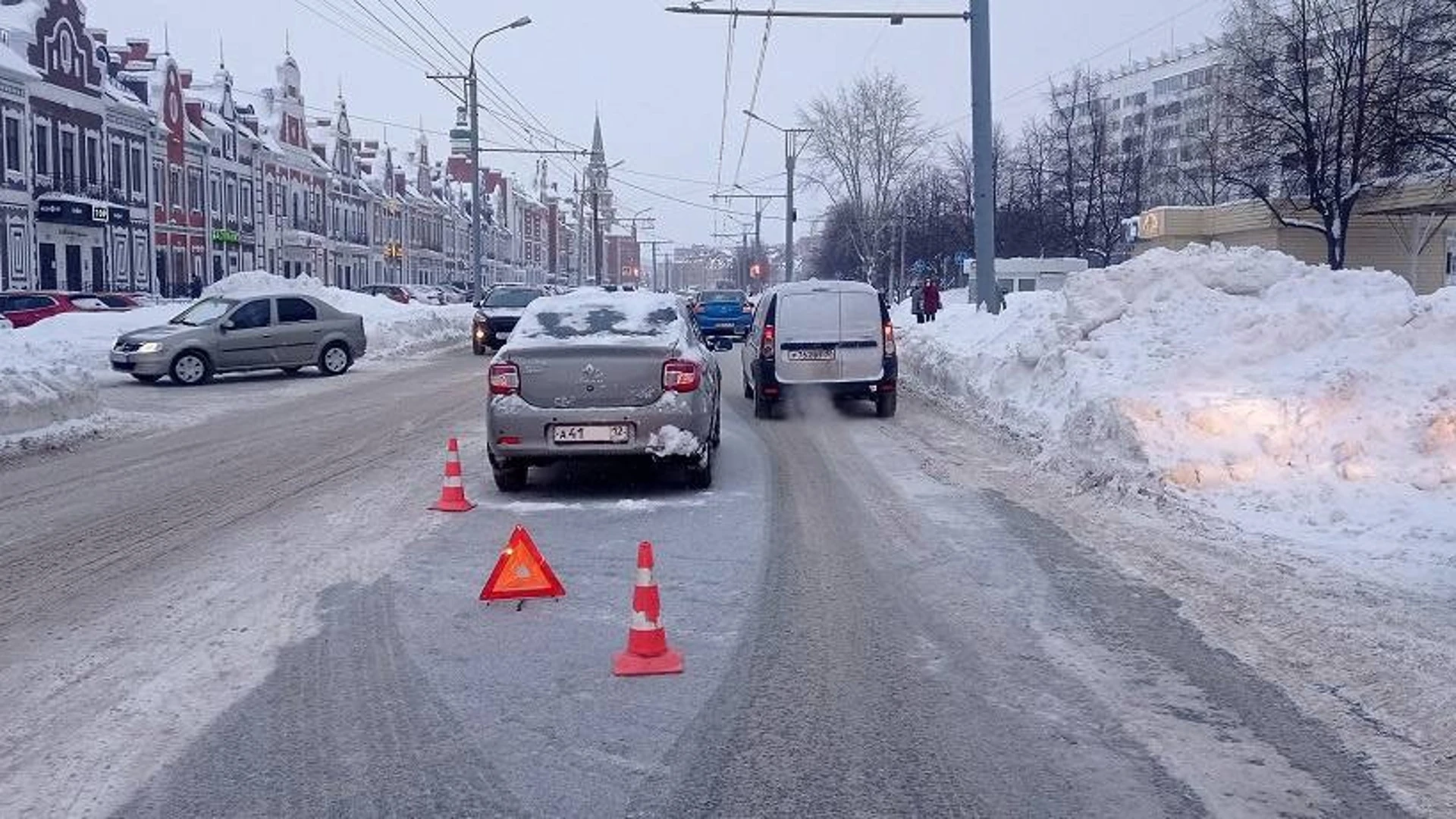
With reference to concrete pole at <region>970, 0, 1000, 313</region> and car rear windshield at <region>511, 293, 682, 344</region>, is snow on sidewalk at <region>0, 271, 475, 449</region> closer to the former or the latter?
car rear windshield at <region>511, 293, 682, 344</region>

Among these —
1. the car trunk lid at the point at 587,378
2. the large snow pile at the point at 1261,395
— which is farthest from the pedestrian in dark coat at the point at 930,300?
the car trunk lid at the point at 587,378

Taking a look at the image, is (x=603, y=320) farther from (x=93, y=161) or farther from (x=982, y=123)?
(x=93, y=161)

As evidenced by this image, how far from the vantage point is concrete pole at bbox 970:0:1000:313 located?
21688 millimetres

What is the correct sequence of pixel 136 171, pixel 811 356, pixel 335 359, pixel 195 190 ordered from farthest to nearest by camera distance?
pixel 195 190, pixel 136 171, pixel 335 359, pixel 811 356

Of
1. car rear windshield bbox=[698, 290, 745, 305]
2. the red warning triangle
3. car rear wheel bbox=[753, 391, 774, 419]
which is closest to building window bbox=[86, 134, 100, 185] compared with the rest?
car rear windshield bbox=[698, 290, 745, 305]

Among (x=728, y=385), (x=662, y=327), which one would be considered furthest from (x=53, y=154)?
(x=662, y=327)

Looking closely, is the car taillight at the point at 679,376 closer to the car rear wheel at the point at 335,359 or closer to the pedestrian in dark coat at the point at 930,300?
the car rear wheel at the point at 335,359

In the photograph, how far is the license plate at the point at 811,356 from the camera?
17.1 meters

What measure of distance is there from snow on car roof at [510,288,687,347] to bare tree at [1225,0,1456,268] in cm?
2707

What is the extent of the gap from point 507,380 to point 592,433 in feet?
2.63

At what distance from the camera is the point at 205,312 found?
24.4 metres

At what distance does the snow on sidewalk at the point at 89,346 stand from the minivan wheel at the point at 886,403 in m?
9.44

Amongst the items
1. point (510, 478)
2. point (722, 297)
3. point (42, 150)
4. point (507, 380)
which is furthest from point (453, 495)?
point (42, 150)

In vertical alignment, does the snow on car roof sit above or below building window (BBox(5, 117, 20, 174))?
below
